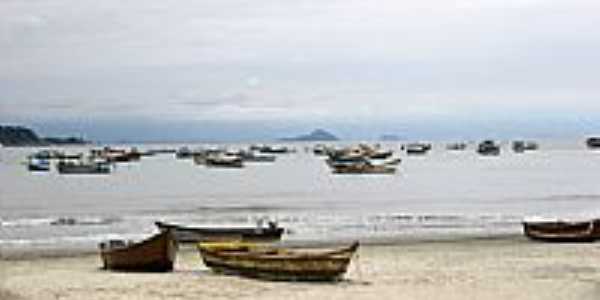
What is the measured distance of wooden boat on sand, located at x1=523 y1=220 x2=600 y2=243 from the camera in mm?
34428

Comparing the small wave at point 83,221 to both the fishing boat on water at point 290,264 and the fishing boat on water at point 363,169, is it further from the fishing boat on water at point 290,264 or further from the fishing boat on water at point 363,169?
the fishing boat on water at point 363,169

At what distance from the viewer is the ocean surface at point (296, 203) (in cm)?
4072

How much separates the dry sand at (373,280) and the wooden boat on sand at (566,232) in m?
3.68

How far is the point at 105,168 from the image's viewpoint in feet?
327

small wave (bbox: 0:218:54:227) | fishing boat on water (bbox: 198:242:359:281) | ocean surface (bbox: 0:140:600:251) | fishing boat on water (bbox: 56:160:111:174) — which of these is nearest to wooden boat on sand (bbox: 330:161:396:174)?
ocean surface (bbox: 0:140:600:251)

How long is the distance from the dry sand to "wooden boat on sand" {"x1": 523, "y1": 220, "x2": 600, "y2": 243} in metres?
3.68

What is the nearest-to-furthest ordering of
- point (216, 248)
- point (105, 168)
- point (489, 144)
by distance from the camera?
point (216, 248), point (105, 168), point (489, 144)

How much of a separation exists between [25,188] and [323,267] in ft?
189

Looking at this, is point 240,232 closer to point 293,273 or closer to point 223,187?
point 293,273

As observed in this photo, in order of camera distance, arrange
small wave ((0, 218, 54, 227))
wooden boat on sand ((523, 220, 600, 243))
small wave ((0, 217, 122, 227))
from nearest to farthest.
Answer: wooden boat on sand ((523, 220, 600, 243)) → small wave ((0, 218, 54, 227)) → small wave ((0, 217, 122, 227))

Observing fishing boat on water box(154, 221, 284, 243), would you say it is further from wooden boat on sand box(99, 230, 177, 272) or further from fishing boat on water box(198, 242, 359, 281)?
fishing boat on water box(198, 242, 359, 281)

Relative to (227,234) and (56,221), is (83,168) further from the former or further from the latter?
(227,234)

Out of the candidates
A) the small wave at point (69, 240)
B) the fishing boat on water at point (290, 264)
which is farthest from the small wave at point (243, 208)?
the fishing boat on water at point (290, 264)

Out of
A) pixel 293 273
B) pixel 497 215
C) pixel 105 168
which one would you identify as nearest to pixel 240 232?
pixel 293 273
